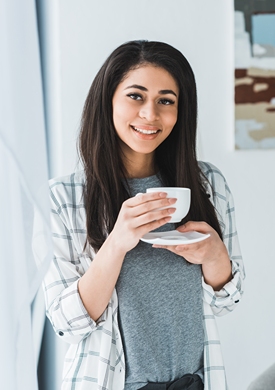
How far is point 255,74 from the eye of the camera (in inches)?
77.9

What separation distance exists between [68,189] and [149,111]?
0.84 ft

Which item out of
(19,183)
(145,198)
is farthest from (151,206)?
Result: (19,183)

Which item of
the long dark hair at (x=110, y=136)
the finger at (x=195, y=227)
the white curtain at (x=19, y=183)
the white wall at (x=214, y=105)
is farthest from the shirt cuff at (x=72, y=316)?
the white wall at (x=214, y=105)

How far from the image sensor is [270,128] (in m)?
2.02

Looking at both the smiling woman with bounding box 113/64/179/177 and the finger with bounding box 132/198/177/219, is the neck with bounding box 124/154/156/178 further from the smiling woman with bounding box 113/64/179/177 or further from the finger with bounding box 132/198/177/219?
the finger with bounding box 132/198/177/219

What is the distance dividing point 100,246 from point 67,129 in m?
0.63

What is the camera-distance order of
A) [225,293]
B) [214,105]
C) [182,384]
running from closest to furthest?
1. [182,384]
2. [225,293]
3. [214,105]

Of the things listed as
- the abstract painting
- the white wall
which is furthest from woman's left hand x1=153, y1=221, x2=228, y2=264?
→ the abstract painting

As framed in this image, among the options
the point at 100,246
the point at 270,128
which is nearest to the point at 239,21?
the point at 270,128

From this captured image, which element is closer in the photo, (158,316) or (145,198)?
Answer: (145,198)

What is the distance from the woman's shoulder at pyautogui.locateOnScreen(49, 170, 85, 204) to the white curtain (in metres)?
0.61

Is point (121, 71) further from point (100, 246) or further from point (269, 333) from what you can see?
point (269, 333)

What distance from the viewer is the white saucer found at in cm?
103

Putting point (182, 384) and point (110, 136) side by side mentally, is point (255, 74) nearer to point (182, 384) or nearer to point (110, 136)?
point (110, 136)
